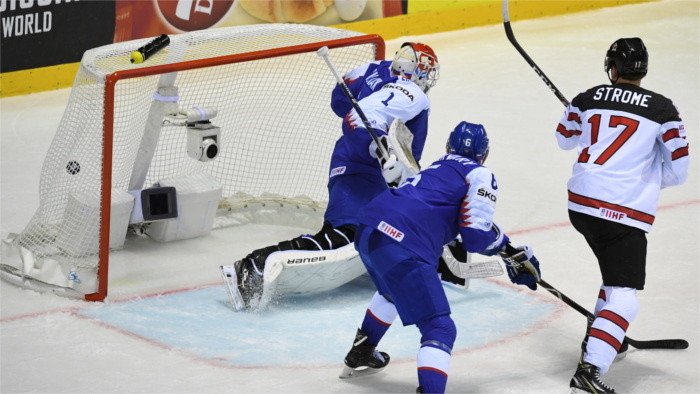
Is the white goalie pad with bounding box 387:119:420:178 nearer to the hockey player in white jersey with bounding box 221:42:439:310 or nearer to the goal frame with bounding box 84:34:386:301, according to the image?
the hockey player in white jersey with bounding box 221:42:439:310

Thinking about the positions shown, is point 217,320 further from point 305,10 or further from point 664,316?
point 305,10

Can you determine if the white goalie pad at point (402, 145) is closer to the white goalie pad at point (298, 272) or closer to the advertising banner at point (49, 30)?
the white goalie pad at point (298, 272)

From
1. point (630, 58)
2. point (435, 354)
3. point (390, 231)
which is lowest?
point (435, 354)

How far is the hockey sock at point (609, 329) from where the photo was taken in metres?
3.92

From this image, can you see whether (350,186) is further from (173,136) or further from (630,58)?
(173,136)

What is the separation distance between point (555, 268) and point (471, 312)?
65 centimetres

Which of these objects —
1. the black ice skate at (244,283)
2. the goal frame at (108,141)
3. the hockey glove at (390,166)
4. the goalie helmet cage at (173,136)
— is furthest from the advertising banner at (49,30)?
the hockey glove at (390,166)

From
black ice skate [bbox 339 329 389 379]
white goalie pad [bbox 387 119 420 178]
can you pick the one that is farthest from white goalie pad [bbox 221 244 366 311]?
black ice skate [bbox 339 329 389 379]

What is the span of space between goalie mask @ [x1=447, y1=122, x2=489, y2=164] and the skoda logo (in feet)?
14.1

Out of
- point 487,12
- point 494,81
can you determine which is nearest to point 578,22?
point 487,12

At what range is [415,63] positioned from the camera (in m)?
4.80

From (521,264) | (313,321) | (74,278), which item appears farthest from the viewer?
(74,278)

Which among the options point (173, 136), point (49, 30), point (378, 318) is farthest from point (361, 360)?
point (49, 30)

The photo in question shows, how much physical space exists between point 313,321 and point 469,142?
3.56ft
